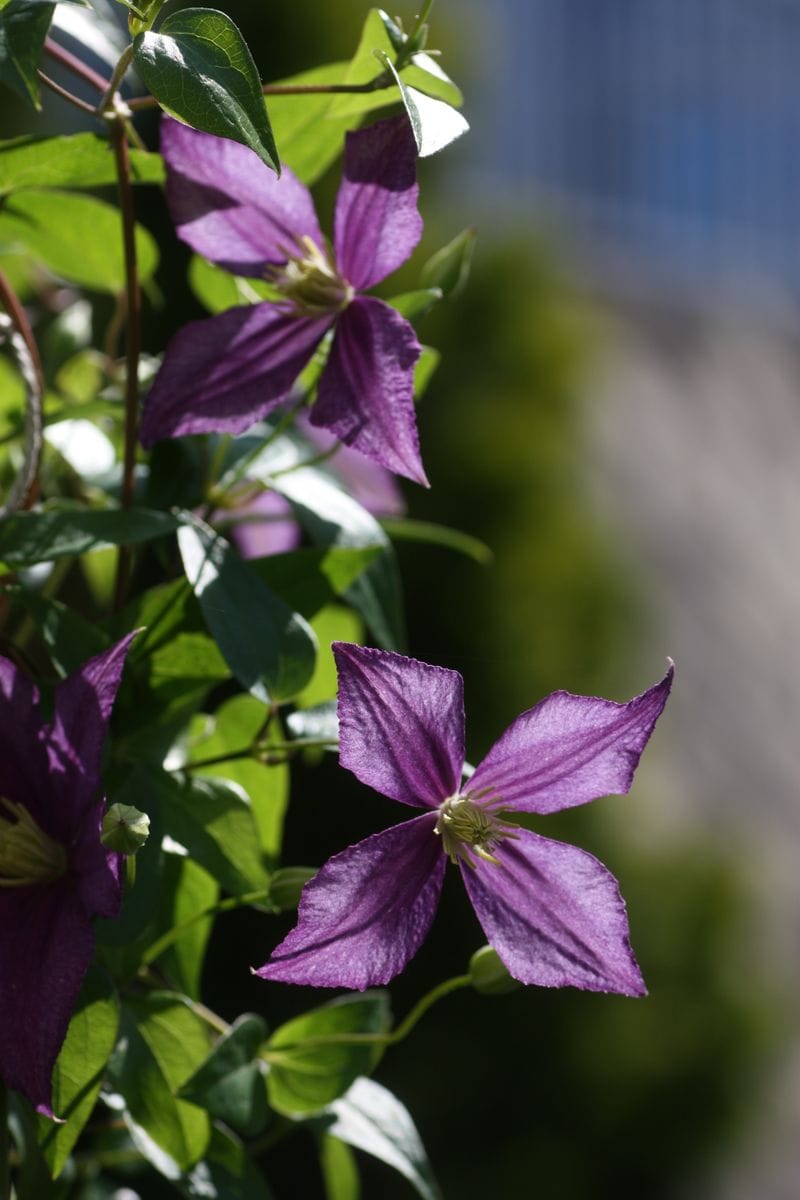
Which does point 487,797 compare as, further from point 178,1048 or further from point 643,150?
point 643,150

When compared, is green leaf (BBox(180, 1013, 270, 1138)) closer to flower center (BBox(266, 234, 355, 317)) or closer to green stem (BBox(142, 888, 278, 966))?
green stem (BBox(142, 888, 278, 966))

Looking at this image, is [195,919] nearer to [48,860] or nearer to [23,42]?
[48,860]

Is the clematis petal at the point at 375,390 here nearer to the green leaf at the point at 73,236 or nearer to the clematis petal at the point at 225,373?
the clematis petal at the point at 225,373

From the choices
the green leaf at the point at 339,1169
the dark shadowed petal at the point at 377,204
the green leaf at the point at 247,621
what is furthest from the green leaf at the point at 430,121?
the green leaf at the point at 339,1169

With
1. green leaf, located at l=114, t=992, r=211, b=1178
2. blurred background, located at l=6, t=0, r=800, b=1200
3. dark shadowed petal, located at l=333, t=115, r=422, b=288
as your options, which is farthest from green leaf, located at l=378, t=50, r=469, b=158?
blurred background, located at l=6, t=0, r=800, b=1200

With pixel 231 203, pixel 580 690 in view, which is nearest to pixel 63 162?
pixel 231 203
